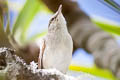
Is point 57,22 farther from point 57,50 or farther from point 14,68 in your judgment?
point 14,68

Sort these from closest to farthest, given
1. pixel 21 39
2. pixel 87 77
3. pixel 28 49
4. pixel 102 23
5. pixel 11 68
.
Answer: pixel 11 68, pixel 87 77, pixel 28 49, pixel 21 39, pixel 102 23

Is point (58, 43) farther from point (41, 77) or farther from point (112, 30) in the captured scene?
point (112, 30)

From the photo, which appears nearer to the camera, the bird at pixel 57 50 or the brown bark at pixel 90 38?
the bird at pixel 57 50

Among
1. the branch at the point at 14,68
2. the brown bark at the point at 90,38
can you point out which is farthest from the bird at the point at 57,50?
the brown bark at the point at 90,38

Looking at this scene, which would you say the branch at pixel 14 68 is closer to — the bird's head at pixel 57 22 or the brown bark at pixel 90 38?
the bird's head at pixel 57 22

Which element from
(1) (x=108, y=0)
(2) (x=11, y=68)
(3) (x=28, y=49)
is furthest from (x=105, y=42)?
(2) (x=11, y=68)
